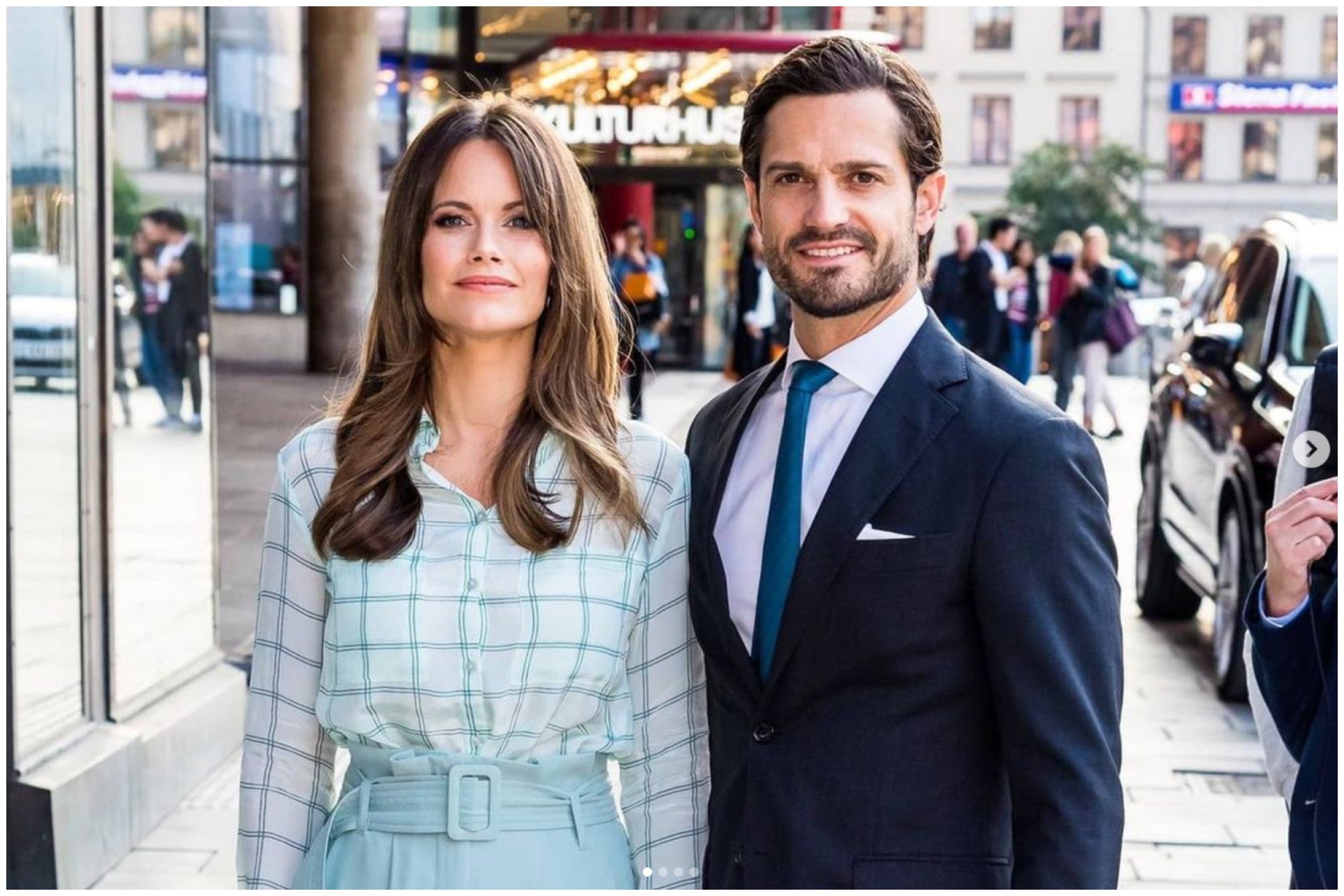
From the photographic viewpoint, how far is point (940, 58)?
229ft

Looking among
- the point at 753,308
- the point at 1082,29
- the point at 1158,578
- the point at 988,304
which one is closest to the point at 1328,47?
the point at 1082,29

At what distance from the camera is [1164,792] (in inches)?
271

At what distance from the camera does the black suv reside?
7.78 m

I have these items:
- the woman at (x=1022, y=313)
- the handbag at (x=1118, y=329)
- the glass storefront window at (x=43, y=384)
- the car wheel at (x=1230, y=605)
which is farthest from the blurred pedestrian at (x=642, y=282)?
the glass storefront window at (x=43, y=384)

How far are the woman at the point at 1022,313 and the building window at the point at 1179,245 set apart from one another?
5083 cm

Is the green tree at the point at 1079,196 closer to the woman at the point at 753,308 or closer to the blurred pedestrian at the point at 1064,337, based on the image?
the blurred pedestrian at the point at 1064,337

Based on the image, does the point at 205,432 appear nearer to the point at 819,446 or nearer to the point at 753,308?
the point at 819,446

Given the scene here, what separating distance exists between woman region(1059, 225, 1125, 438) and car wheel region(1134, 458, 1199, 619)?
8.97 metres

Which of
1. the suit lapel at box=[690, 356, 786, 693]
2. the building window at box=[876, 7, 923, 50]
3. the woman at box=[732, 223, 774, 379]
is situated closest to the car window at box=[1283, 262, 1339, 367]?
the suit lapel at box=[690, 356, 786, 693]

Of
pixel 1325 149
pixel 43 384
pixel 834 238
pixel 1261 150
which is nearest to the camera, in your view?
pixel 834 238

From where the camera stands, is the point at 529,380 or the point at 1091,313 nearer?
the point at 529,380

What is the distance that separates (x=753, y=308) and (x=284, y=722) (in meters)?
16.4

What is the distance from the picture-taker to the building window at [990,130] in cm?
6969

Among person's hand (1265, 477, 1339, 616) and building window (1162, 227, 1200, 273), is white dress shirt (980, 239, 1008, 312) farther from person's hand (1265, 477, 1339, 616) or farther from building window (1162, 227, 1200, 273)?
building window (1162, 227, 1200, 273)
